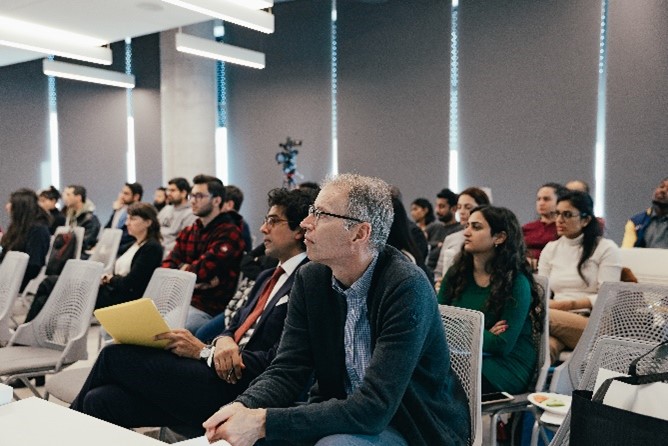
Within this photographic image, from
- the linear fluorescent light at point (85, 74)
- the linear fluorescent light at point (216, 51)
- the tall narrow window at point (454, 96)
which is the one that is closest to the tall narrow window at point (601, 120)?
the tall narrow window at point (454, 96)

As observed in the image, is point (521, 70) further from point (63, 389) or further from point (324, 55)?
point (63, 389)

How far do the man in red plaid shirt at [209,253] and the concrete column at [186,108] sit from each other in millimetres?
5200

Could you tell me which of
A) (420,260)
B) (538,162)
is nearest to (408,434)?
(420,260)

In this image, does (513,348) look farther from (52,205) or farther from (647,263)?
(52,205)

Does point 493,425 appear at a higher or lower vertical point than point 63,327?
lower

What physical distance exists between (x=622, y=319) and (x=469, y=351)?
2.30 feet

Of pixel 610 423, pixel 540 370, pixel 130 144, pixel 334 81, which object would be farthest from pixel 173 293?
pixel 130 144

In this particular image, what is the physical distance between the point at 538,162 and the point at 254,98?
430 cm

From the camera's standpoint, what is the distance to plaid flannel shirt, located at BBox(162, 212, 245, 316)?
13.1 ft

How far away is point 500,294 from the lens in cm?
280

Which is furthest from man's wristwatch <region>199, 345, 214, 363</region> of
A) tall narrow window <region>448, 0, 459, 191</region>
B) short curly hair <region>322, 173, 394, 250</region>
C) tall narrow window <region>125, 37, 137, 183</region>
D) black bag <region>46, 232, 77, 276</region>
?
tall narrow window <region>125, 37, 137, 183</region>

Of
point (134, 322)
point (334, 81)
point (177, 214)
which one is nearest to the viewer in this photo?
A: point (134, 322)

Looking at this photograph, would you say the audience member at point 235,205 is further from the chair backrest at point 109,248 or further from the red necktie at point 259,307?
the red necktie at point 259,307

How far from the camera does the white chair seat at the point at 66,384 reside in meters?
2.79
